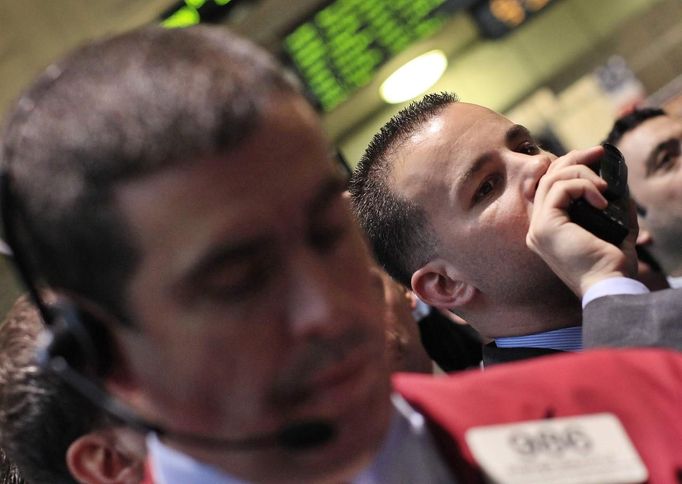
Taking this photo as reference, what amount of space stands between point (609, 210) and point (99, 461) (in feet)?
3.06

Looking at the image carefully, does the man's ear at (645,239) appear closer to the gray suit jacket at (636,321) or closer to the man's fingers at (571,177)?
the man's fingers at (571,177)

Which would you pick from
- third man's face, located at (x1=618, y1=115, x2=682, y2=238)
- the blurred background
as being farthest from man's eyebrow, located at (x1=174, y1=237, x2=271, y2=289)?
the blurred background

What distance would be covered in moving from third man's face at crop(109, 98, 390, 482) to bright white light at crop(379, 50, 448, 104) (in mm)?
3166

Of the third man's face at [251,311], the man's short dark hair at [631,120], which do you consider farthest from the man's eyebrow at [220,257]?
the man's short dark hair at [631,120]

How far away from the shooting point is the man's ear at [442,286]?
5.11 ft

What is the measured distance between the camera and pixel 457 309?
1.61 metres

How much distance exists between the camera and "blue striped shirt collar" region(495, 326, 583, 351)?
1445 millimetres

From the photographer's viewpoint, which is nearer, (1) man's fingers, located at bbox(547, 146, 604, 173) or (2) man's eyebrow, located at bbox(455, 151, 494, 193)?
(1) man's fingers, located at bbox(547, 146, 604, 173)

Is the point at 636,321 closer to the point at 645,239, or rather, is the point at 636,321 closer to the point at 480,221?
the point at 480,221

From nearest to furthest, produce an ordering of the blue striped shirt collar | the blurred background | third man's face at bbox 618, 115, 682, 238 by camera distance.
Result: the blue striped shirt collar → third man's face at bbox 618, 115, 682, 238 → the blurred background

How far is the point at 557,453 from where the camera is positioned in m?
0.71

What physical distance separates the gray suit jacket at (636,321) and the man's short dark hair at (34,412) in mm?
760

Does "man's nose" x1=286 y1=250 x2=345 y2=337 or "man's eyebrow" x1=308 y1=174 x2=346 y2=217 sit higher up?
"man's eyebrow" x1=308 y1=174 x2=346 y2=217

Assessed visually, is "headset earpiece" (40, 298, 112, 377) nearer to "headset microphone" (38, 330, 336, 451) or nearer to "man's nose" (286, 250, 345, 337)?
"headset microphone" (38, 330, 336, 451)
